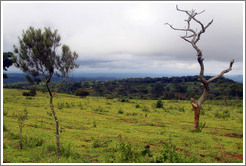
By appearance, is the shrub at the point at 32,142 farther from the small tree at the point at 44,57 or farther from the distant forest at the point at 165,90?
the distant forest at the point at 165,90

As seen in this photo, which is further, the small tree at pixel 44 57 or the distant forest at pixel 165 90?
the distant forest at pixel 165 90

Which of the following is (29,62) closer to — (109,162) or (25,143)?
(25,143)

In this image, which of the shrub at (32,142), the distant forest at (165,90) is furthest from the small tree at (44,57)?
the distant forest at (165,90)

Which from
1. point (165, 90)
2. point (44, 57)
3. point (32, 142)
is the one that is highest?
point (44, 57)

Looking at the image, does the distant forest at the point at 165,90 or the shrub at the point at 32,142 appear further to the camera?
the distant forest at the point at 165,90

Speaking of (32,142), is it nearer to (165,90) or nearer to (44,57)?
(44,57)

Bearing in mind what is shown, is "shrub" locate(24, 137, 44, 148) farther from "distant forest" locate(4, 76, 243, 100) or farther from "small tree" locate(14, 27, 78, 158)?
"distant forest" locate(4, 76, 243, 100)

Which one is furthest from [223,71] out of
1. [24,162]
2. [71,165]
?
[24,162]

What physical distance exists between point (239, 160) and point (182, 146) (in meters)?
2.86

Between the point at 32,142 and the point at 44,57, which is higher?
the point at 44,57

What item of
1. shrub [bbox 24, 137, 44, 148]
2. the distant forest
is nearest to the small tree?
shrub [bbox 24, 137, 44, 148]

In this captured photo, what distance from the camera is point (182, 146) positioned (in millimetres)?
10734

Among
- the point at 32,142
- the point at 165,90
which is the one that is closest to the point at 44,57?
the point at 32,142

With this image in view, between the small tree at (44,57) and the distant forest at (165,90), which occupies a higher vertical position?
the small tree at (44,57)
